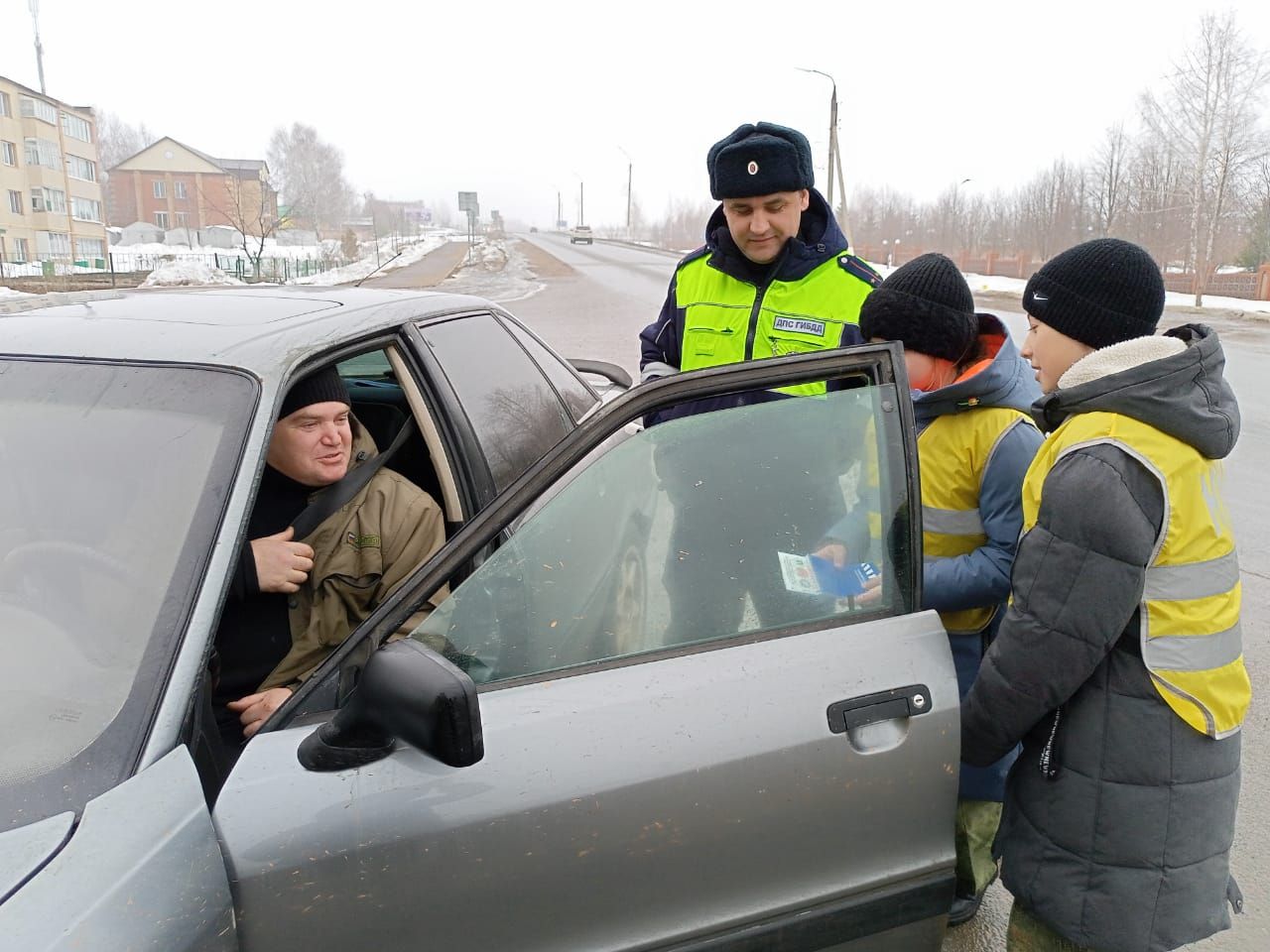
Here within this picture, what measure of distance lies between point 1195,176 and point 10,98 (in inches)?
2300

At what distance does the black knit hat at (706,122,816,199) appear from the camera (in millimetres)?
2500

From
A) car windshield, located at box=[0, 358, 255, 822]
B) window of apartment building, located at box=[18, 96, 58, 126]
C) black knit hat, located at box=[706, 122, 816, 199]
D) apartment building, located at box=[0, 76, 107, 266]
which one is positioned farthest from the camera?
window of apartment building, located at box=[18, 96, 58, 126]

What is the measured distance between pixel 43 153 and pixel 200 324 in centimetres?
6366

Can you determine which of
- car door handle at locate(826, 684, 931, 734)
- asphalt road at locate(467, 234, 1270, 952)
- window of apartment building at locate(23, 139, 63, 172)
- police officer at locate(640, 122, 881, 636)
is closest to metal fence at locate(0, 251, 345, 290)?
window of apartment building at locate(23, 139, 63, 172)

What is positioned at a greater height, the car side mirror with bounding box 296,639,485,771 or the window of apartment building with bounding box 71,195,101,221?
the window of apartment building with bounding box 71,195,101,221

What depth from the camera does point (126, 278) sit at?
2995 cm

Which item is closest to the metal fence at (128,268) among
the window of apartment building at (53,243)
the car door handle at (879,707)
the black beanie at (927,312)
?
the window of apartment building at (53,243)

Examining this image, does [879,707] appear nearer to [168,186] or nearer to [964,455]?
[964,455]

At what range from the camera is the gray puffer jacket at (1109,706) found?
141 cm

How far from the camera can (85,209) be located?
5975cm

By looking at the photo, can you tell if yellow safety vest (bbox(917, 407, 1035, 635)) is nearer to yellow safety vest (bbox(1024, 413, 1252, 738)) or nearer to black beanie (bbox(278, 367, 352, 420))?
Answer: yellow safety vest (bbox(1024, 413, 1252, 738))

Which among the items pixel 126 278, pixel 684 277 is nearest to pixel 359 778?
pixel 684 277

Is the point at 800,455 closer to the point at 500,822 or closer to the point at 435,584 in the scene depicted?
the point at 435,584

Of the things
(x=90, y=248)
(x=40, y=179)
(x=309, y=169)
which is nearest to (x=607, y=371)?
(x=40, y=179)
